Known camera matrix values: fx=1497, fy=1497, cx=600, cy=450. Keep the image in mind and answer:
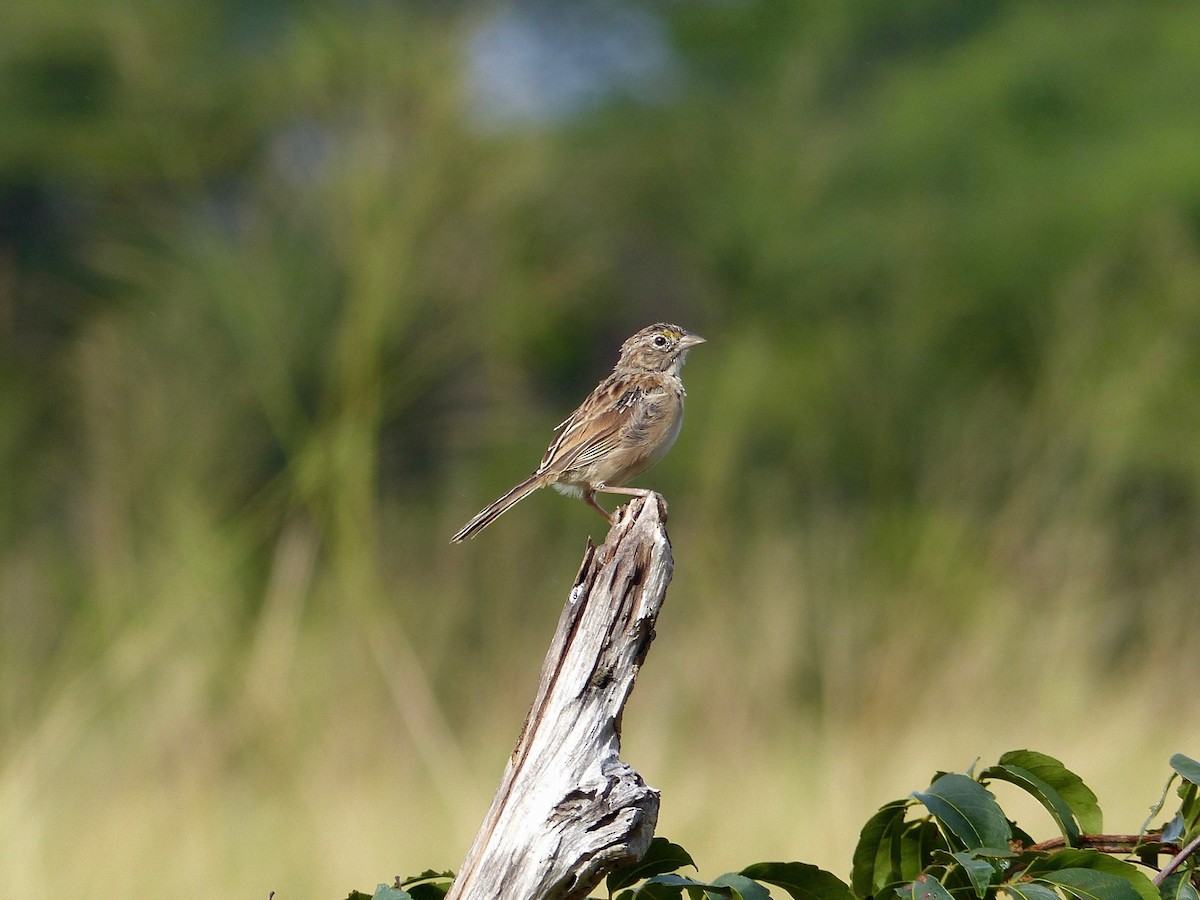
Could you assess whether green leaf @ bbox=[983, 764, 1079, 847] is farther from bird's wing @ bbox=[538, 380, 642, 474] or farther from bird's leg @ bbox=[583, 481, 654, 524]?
bird's wing @ bbox=[538, 380, 642, 474]

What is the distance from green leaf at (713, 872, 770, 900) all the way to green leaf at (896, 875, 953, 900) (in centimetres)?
17

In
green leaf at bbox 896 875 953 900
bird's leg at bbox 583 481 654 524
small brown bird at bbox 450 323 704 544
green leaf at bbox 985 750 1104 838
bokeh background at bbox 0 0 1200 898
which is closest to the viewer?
green leaf at bbox 896 875 953 900

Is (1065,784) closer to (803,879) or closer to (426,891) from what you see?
(803,879)

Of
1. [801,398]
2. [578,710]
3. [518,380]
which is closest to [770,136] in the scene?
[801,398]

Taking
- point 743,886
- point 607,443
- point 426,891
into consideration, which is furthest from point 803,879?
point 607,443

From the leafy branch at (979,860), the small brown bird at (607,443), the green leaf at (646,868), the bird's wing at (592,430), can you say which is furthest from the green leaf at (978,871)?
the bird's wing at (592,430)

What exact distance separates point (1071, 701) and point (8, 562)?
6167 mm

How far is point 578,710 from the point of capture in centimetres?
213

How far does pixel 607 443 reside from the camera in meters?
4.37

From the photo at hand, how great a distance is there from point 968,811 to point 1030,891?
0.47ft

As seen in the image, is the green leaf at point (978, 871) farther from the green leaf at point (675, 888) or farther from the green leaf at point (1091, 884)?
the green leaf at point (675, 888)

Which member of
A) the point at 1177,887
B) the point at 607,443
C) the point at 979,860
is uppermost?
the point at 607,443

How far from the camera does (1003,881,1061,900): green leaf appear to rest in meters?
1.76

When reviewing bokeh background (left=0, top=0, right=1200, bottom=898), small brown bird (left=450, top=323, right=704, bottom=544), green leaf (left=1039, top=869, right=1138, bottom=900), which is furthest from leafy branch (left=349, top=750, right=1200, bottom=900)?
bokeh background (left=0, top=0, right=1200, bottom=898)
